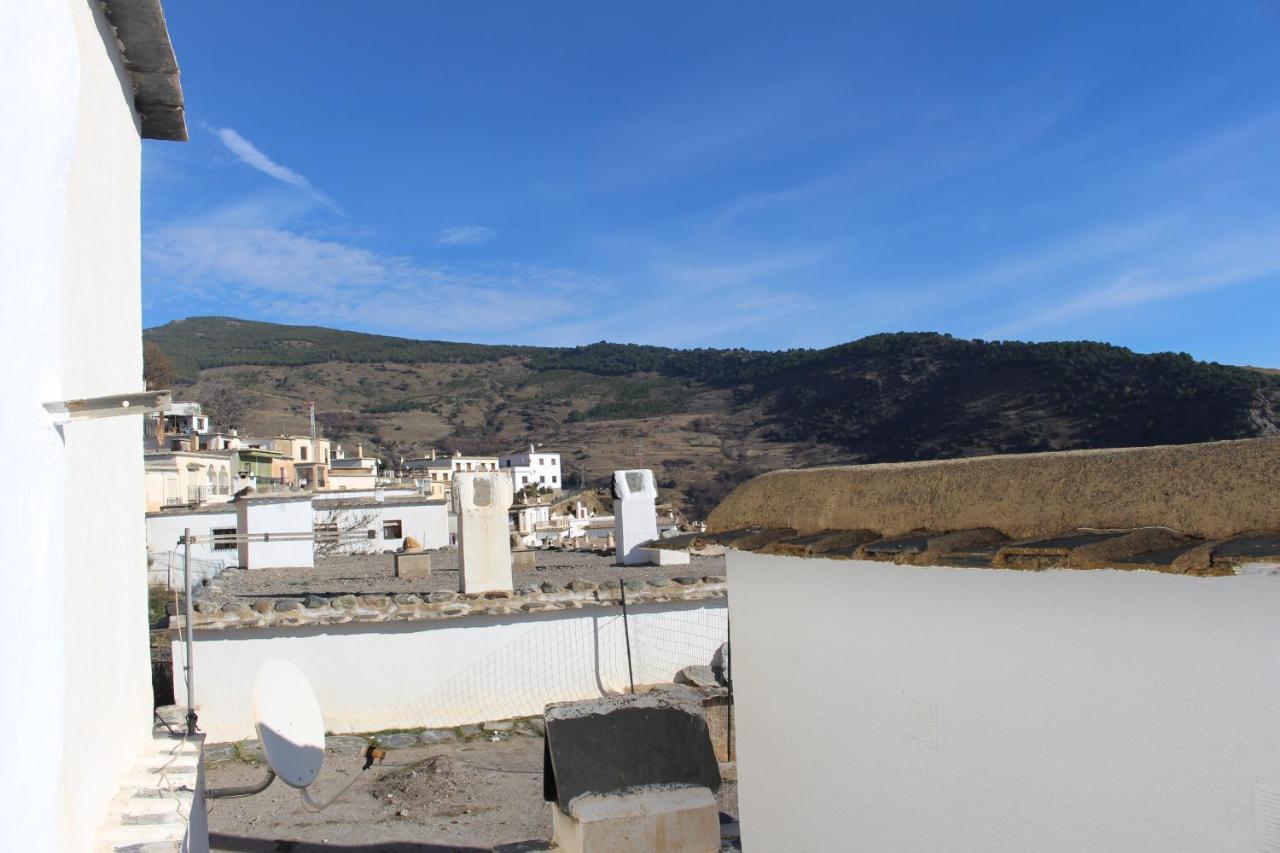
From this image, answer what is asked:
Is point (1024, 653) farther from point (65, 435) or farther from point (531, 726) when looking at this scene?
point (531, 726)

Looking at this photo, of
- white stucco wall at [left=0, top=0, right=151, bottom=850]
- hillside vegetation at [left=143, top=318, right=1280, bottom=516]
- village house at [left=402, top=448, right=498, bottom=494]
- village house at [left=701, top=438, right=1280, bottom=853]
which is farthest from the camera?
village house at [left=402, top=448, right=498, bottom=494]

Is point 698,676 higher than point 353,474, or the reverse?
point 353,474

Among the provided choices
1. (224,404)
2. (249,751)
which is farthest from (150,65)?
(224,404)

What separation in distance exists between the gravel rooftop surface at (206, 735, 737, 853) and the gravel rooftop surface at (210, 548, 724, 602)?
2.96 m

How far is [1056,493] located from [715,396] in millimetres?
98219

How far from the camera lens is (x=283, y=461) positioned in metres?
58.4

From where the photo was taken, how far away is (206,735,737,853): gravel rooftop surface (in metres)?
7.53

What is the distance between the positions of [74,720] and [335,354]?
12770cm

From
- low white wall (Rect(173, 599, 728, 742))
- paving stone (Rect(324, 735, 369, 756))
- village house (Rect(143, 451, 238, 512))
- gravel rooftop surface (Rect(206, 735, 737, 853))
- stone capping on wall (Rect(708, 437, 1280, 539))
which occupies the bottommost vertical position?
gravel rooftop surface (Rect(206, 735, 737, 853))

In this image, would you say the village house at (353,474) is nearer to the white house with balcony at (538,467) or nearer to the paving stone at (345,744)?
the white house with balcony at (538,467)

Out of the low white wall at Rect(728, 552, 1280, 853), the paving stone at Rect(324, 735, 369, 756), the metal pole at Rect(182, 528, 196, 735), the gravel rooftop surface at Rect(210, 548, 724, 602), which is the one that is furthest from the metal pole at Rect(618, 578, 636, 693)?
the low white wall at Rect(728, 552, 1280, 853)

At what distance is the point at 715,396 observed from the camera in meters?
101

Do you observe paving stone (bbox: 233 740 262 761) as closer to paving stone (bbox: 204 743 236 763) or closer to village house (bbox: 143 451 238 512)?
paving stone (bbox: 204 743 236 763)

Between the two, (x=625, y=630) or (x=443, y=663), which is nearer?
(x=443, y=663)
